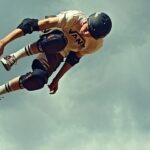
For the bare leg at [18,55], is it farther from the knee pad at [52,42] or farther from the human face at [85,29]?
the human face at [85,29]

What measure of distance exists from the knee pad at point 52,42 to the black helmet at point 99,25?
3.28 feet

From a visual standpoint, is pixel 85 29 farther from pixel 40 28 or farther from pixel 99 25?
pixel 40 28

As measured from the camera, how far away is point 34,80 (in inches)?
957

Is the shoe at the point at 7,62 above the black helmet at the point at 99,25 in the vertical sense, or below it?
below

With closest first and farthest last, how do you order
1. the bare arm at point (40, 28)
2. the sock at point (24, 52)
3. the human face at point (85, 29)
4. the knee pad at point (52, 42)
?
the bare arm at point (40, 28)
the knee pad at point (52, 42)
the human face at point (85, 29)
the sock at point (24, 52)

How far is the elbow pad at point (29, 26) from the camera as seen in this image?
23438 millimetres

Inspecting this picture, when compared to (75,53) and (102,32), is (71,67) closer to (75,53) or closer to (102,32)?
(75,53)

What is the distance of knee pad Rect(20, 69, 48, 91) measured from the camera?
2431 centimetres

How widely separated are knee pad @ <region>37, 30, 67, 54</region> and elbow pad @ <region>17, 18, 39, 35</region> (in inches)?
21.8

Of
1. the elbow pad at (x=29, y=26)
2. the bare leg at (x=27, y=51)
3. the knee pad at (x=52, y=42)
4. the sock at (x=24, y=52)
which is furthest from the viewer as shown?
the sock at (x=24, y=52)

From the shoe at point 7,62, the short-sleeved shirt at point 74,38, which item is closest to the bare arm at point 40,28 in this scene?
the short-sleeved shirt at point 74,38

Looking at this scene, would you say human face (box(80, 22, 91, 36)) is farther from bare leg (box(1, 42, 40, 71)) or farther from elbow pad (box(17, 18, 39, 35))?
bare leg (box(1, 42, 40, 71))

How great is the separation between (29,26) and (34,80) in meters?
1.96

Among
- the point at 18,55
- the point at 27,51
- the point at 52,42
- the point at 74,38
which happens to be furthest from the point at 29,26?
the point at 74,38
